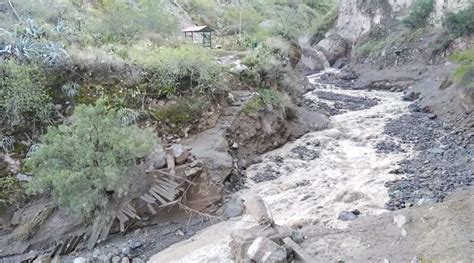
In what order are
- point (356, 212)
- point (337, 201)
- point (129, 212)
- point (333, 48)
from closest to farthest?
point (356, 212), point (129, 212), point (337, 201), point (333, 48)

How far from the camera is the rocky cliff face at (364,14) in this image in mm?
39969

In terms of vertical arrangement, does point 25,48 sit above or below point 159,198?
above

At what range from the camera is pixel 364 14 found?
142 ft

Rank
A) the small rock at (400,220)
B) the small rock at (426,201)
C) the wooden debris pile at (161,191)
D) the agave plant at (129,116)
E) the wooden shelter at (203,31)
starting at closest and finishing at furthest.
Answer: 1. the small rock at (400,220)
2. the small rock at (426,201)
3. the wooden debris pile at (161,191)
4. the agave plant at (129,116)
5. the wooden shelter at (203,31)

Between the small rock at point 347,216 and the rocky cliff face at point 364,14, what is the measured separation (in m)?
28.3

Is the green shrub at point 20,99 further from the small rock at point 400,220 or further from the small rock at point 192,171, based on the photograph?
the small rock at point 400,220

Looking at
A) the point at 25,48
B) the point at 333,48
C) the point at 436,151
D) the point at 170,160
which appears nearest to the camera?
the point at 170,160

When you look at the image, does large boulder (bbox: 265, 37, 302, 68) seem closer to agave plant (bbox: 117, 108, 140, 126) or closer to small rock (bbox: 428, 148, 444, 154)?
small rock (bbox: 428, 148, 444, 154)

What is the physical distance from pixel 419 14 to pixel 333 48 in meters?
11.1

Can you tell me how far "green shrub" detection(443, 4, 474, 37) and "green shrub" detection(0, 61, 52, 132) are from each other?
25263mm

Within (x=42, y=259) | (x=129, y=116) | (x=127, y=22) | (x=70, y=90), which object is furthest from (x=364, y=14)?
(x=42, y=259)

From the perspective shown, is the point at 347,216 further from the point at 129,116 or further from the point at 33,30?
the point at 33,30

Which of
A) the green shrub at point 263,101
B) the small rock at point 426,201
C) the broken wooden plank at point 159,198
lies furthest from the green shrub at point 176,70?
the small rock at point 426,201

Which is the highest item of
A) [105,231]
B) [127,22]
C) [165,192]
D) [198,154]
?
[127,22]
